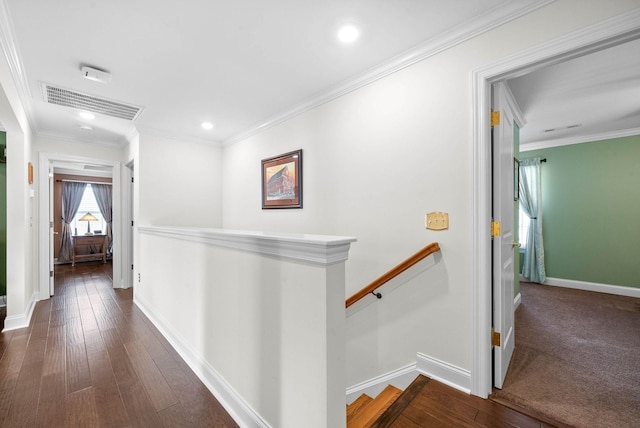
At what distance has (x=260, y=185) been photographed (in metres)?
3.68

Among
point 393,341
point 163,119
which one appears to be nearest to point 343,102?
point 393,341

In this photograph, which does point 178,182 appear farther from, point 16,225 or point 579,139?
point 579,139

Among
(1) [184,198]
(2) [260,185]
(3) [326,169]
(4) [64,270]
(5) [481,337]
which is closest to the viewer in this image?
(5) [481,337]

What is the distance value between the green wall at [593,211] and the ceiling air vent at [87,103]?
6.38 m

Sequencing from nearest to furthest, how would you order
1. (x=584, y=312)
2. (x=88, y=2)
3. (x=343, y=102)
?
(x=88, y=2) < (x=343, y=102) < (x=584, y=312)

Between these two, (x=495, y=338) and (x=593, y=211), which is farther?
(x=593, y=211)

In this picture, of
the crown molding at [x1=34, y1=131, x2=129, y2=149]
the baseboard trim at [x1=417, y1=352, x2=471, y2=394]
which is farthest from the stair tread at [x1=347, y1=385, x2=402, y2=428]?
the crown molding at [x1=34, y1=131, x2=129, y2=149]

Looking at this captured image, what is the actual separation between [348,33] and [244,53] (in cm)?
83

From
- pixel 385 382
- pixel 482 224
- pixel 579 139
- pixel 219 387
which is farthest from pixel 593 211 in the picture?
pixel 219 387

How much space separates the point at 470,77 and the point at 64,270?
8.24 m

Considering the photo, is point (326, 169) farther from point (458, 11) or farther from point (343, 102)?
point (458, 11)

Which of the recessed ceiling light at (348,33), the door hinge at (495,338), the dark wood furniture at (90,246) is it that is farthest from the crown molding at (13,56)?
the dark wood furniture at (90,246)

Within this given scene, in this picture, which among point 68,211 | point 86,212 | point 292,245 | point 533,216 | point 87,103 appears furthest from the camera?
point 86,212

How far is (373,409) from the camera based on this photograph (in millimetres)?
1930
